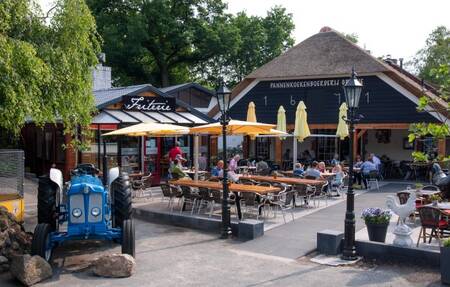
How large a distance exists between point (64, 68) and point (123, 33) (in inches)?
1015

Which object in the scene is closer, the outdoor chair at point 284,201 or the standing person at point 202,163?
the outdoor chair at point 284,201

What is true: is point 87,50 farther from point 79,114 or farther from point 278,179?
point 278,179

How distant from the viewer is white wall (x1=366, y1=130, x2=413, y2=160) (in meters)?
23.6

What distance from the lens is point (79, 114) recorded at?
1148 cm

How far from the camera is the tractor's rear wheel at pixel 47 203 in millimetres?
8688

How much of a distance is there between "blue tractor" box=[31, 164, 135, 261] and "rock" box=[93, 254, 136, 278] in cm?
49

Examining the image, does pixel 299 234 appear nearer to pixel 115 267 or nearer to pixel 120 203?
pixel 120 203

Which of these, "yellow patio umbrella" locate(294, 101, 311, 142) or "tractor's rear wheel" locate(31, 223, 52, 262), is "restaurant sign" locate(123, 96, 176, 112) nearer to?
"yellow patio umbrella" locate(294, 101, 311, 142)

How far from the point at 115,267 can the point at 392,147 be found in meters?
19.1

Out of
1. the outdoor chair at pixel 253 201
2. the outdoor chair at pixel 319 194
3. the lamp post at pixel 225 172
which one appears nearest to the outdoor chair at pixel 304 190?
the outdoor chair at pixel 319 194

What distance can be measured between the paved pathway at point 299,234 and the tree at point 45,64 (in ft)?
15.7

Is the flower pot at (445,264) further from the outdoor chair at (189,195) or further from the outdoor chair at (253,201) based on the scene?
the outdoor chair at (189,195)

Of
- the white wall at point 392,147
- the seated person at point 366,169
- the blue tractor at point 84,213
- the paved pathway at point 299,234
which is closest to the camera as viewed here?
the blue tractor at point 84,213

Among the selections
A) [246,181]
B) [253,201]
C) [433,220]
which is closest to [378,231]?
[433,220]
